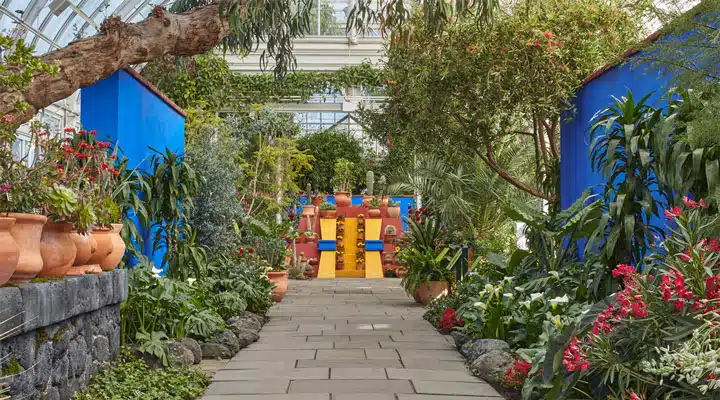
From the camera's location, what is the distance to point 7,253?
3.40 metres

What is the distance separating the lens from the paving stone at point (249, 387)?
15.1ft

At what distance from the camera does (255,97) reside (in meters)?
18.4

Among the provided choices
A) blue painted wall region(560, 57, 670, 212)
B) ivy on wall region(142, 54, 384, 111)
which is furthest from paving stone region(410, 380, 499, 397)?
ivy on wall region(142, 54, 384, 111)

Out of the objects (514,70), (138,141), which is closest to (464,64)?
(514,70)

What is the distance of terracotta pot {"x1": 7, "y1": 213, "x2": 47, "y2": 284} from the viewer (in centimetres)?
367

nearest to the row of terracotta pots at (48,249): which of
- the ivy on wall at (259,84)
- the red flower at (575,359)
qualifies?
the red flower at (575,359)

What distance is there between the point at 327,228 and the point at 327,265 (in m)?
0.89

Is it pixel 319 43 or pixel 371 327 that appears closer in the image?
pixel 371 327

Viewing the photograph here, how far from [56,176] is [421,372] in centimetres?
244

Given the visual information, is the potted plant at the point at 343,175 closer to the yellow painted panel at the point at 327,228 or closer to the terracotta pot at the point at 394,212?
the terracotta pot at the point at 394,212

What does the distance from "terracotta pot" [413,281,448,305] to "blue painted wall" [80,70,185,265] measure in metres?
3.17

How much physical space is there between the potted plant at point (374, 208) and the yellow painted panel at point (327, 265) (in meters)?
1.18

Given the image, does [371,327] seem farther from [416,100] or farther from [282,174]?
[282,174]

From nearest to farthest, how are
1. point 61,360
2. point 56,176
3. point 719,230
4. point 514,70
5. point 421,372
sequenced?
point 719,230 < point 61,360 < point 56,176 < point 421,372 < point 514,70
